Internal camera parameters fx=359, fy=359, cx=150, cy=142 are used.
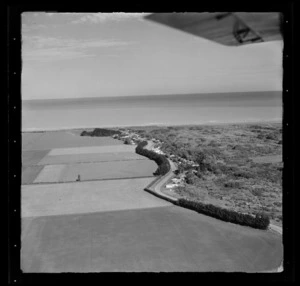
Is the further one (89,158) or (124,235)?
(89,158)

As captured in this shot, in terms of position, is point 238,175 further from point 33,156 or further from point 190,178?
point 33,156

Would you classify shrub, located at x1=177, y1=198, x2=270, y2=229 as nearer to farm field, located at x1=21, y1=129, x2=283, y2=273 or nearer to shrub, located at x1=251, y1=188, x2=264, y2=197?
farm field, located at x1=21, y1=129, x2=283, y2=273

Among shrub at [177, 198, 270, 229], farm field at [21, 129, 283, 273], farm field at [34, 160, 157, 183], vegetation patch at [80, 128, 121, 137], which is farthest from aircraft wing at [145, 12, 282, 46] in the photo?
vegetation patch at [80, 128, 121, 137]

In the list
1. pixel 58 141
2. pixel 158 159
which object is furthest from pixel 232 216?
pixel 58 141

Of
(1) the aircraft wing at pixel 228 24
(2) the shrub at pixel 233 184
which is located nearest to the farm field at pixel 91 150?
(2) the shrub at pixel 233 184
